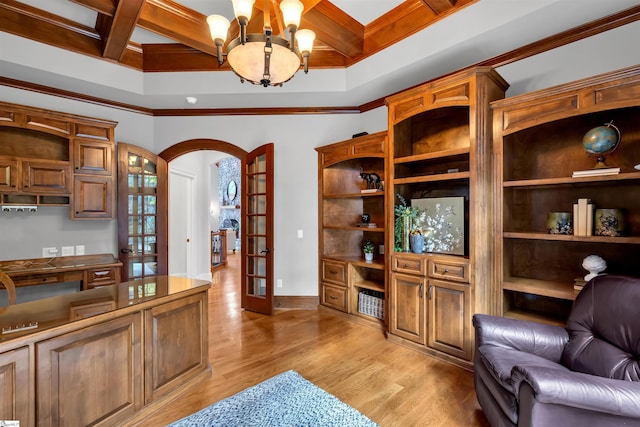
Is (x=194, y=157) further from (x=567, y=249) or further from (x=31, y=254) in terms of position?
(x=567, y=249)

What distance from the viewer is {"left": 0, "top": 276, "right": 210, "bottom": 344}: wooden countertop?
157 cm

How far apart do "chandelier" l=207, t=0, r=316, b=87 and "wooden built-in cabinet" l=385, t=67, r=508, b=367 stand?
147 cm

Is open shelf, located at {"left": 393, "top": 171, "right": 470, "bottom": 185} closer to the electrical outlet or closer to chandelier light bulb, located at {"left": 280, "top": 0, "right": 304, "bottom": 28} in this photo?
chandelier light bulb, located at {"left": 280, "top": 0, "right": 304, "bottom": 28}

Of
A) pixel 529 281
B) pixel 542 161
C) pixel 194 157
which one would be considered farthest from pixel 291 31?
pixel 194 157

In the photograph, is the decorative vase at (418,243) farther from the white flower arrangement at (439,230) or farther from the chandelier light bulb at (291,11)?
the chandelier light bulb at (291,11)

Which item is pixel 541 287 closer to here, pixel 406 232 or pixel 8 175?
pixel 406 232

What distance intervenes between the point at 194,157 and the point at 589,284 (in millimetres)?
6624

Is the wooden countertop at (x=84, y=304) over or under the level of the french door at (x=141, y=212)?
under

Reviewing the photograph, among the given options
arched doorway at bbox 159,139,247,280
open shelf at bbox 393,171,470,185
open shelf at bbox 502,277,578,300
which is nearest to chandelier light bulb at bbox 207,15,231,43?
open shelf at bbox 393,171,470,185

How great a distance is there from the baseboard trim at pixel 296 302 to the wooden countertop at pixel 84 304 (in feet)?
6.77

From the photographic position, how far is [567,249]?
8.68 ft

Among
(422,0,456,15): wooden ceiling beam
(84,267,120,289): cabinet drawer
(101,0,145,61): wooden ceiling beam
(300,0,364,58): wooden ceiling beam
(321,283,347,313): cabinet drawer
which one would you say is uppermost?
(300,0,364,58): wooden ceiling beam

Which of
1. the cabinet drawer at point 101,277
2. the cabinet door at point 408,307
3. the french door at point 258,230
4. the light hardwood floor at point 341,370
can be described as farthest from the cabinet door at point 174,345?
the cabinet door at point 408,307

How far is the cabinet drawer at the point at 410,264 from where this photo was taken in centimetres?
305
